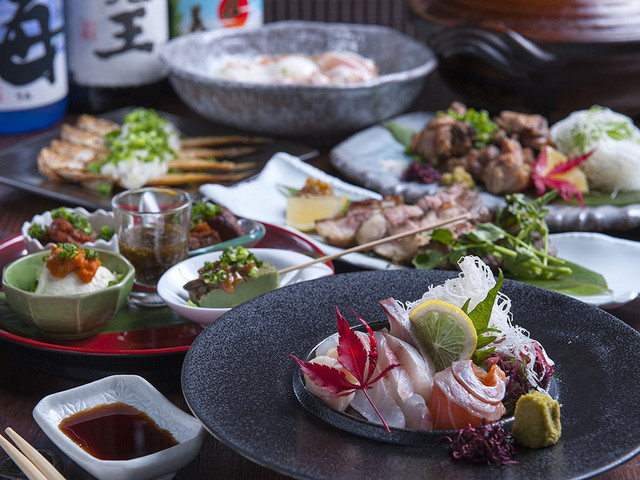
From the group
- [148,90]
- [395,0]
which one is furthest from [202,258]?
[395,0]

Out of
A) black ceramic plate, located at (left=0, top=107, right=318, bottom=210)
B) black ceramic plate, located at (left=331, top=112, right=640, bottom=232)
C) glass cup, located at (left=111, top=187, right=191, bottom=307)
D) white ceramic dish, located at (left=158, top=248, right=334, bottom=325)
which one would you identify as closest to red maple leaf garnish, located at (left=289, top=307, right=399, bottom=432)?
white ceramic dish, located at (left=158, top=248, right=334, bottom=325)

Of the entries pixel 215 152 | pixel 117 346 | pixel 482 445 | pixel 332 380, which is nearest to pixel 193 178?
pixel 215 152

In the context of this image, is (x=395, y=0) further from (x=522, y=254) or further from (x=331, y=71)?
(x=522, y=254)

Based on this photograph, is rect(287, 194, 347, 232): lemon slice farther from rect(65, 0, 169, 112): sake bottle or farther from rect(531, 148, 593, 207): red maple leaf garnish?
rect(65, 0, 169, 112): sake bottle

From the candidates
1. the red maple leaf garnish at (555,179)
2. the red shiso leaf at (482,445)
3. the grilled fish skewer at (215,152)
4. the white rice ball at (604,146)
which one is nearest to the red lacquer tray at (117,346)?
the red shiso leaf at (482,445)

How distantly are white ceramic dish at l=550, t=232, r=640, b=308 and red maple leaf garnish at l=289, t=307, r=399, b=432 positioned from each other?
85cm

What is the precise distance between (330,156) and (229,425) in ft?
6.26

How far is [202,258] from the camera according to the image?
179cm

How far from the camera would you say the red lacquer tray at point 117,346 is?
1519 mm

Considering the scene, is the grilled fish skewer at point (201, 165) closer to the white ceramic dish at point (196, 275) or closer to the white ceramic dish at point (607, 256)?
the white ceramic dish at point (196, 275)

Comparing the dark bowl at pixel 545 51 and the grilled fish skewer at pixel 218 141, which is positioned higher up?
the dark bowl at pixel 545 51

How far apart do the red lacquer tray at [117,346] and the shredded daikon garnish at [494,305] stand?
51 centimetres

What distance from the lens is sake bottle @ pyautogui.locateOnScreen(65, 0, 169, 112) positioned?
3271 millimetres

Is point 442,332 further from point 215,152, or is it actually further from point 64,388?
point 215,152
